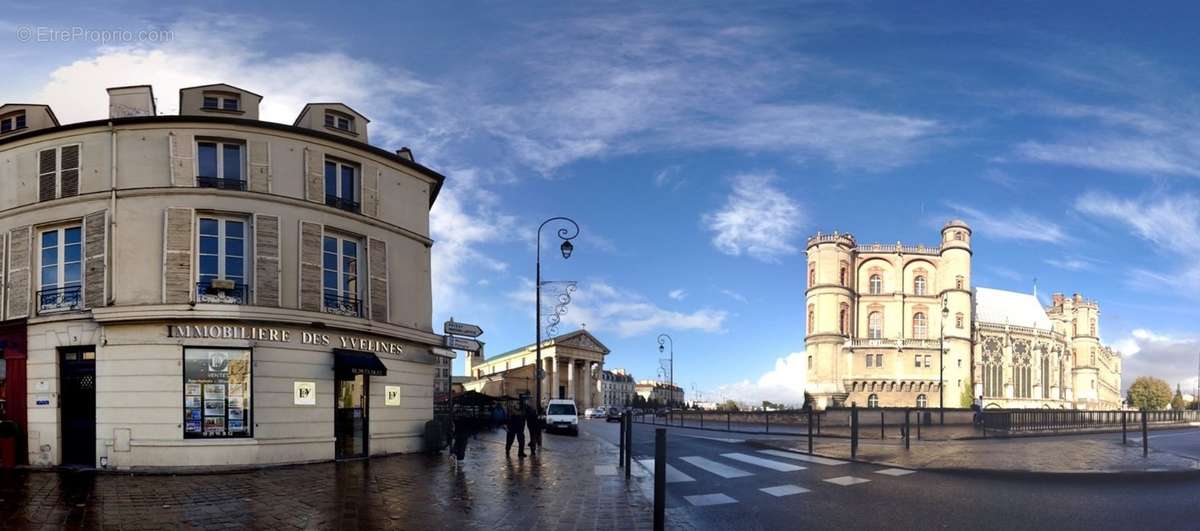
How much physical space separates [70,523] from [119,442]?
25.8 ft

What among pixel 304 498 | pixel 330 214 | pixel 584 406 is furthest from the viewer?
pixel 584 406

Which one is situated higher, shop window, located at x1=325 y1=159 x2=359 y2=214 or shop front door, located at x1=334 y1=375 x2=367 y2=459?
shop window, located at x1=325 y1=159 x2=359 y2=214

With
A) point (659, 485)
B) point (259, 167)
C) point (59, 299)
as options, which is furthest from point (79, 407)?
point (659, 485)

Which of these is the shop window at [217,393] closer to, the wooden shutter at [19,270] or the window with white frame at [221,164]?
the window with white frame at [221,164]

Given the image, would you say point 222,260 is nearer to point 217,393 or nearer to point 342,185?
point 217,393

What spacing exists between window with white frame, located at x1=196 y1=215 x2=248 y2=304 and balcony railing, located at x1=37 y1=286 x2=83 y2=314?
10.1 ft

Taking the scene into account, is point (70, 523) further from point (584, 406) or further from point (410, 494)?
point (584, 406)

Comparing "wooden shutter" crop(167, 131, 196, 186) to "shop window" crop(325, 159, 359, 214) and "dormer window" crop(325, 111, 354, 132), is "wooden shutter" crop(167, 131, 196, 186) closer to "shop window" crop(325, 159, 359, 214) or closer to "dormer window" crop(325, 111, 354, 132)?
"shop window" crop(325, 159, 359, 214)

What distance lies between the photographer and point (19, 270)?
1931 cm

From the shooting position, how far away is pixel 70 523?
1059cm

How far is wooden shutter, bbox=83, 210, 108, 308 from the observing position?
18.1 m

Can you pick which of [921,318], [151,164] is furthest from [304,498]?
[921,318]

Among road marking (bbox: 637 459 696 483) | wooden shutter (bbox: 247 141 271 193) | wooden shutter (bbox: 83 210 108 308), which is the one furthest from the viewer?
wooden shutter (bbox: 247 141 271 193)

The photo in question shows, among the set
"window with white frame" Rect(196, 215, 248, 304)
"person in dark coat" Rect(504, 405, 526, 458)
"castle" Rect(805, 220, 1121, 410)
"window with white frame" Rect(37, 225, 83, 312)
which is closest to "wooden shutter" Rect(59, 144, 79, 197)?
"window with white frame" Rect(37, 225, 83, 312)
